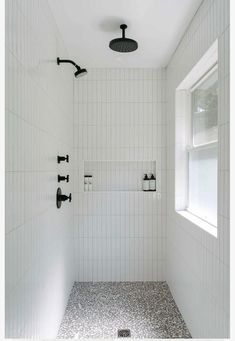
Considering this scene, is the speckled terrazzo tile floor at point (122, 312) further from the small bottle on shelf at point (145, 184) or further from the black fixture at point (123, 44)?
the black fixture at point (123, 44)

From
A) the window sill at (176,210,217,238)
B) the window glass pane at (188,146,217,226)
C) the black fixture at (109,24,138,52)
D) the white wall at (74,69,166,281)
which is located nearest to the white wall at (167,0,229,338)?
the window sill at (176,210,217,238)

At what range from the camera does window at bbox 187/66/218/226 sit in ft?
5.80

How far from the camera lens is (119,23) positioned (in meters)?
1.92

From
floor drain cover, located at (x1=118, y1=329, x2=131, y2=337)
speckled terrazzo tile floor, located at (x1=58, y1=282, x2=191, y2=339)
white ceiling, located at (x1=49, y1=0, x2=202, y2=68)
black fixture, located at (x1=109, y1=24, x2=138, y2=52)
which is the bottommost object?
speckled terrazzo tile floor, located at (x1=58, y1=282, x2=191, y2=339)

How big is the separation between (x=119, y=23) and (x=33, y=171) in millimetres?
1309

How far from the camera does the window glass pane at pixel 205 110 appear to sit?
1.79 meters

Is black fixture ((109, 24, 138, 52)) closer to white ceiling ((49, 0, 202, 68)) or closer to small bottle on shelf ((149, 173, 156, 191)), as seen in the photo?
white ceiling ((49, 0, 202, 68))

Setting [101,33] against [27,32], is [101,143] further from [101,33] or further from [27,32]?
[27,32]

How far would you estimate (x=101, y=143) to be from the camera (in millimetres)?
2836

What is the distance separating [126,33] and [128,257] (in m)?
2.17

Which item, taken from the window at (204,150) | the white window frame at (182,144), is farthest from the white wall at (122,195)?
the window at (204,150)

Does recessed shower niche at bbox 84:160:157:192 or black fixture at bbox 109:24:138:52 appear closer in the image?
black fixture at bbox 109:24:138:52

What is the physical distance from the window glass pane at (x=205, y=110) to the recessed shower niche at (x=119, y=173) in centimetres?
82

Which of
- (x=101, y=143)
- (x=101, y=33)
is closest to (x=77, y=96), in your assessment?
(x=101, y=143)
